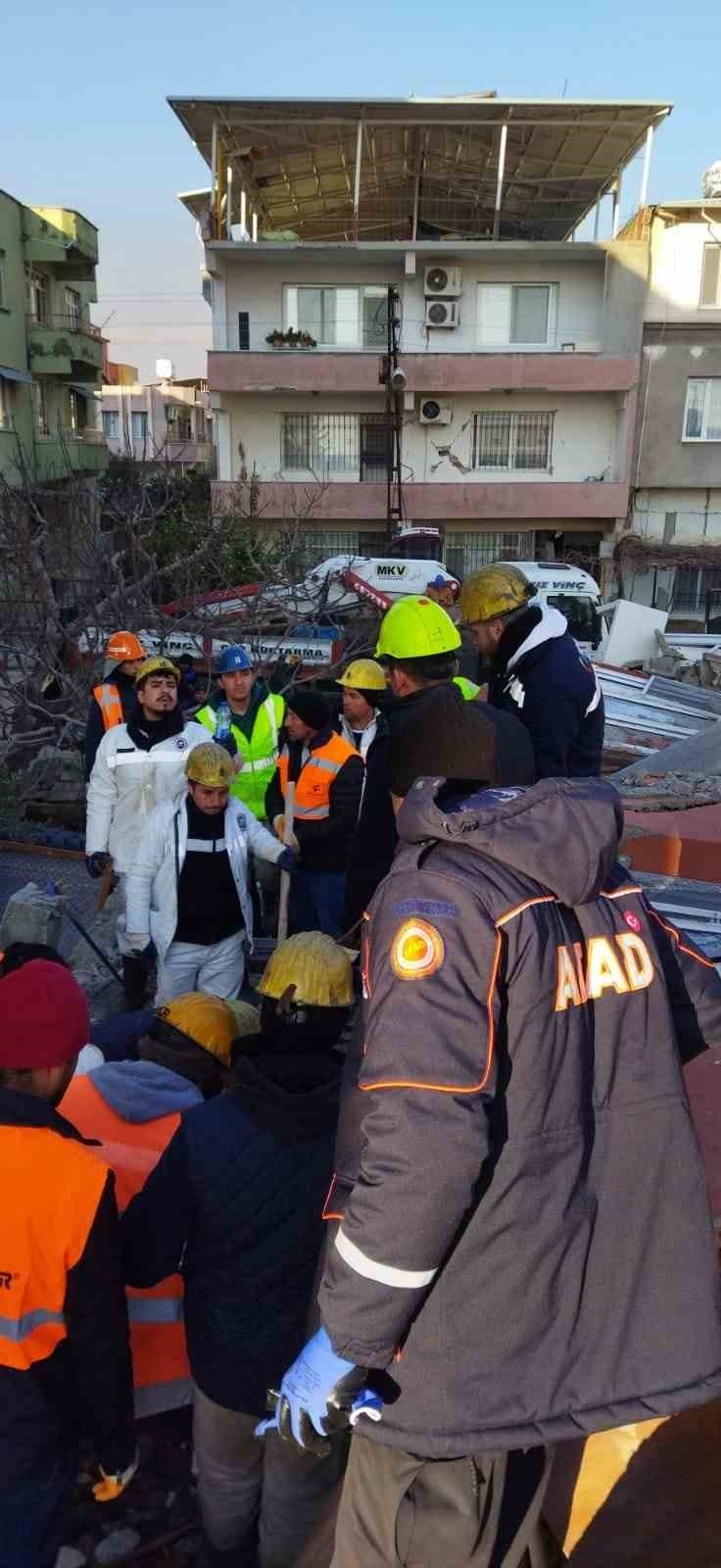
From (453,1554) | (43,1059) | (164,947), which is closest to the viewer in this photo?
(453,1554)

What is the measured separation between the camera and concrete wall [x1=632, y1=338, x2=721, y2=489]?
24.8 m

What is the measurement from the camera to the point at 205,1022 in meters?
3.07

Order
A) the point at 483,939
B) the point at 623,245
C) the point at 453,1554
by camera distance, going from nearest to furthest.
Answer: the point at 483,939, the point at 453,1554, the point at 623,245

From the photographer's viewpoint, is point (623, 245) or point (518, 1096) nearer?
point (518, 1096)

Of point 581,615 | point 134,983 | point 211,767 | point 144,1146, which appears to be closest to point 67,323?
point 581,615

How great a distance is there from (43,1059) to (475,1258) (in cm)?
108

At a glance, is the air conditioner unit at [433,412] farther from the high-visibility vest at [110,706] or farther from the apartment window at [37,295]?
the high-visibility vest at [110,706]

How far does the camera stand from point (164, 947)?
4.61 meters

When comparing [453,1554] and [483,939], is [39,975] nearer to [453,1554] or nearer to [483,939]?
[483,939]

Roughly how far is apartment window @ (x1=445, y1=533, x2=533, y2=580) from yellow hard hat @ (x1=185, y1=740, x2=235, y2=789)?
22.0 meters

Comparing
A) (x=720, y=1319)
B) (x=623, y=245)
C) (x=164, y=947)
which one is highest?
(x=623, y=245)

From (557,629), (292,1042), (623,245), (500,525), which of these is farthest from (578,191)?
(292,1042)

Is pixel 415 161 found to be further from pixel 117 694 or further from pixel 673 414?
pixel 117 694

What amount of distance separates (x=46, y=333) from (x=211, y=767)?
25585mm
